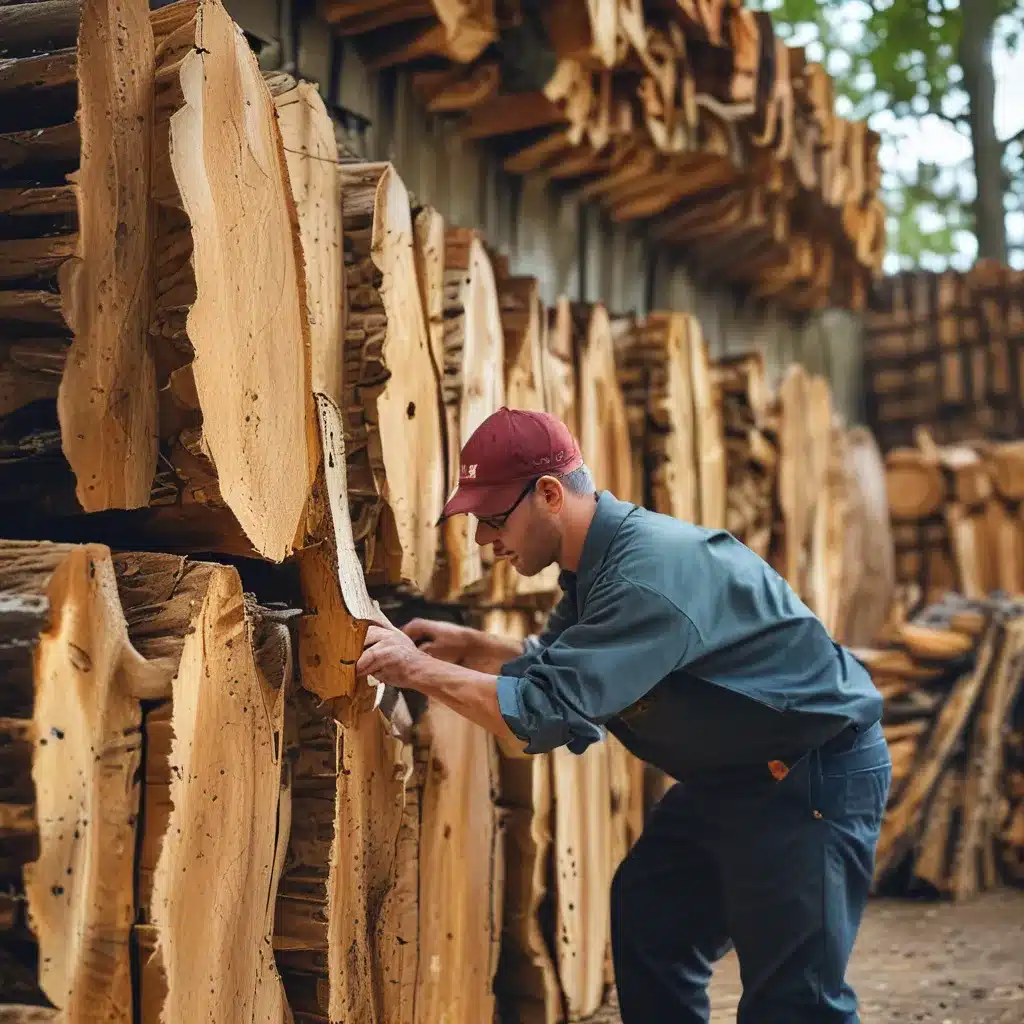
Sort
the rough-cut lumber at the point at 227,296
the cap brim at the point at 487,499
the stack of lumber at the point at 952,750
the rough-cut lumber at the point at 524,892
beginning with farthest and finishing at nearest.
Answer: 1. the stack of lumber at the point at 952,750
2. the rough-cut lumber at the point at 524,892
3. the cap brim at the point at 487,499
4. the rough-cut lumber at the point at 227,296

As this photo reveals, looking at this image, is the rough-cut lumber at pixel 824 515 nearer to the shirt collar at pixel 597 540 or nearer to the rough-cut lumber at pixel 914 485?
the rough-cut lumber at pixel 914 485

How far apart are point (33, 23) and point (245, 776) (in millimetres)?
1386

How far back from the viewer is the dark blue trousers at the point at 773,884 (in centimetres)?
283

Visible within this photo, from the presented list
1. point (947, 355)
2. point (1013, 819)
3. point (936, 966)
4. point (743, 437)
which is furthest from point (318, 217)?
point (947, 355)

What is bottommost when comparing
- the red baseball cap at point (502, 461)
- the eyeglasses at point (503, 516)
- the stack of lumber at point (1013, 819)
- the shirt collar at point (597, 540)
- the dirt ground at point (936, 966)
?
the dirt ground at point (936, 966)

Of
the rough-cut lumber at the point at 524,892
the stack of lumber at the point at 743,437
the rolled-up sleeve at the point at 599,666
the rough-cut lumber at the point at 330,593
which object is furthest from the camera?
the stack of lumber at the point at 743,437

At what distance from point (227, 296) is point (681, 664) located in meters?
1.19

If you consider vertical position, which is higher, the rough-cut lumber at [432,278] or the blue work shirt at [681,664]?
the rough-cut lumber at [432,278]

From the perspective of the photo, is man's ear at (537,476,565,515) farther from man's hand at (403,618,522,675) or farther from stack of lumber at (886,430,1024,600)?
stack of lumber at (886,430,1024,600)

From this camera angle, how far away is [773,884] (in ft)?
9.45

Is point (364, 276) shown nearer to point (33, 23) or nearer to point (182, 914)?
point (33, 23)

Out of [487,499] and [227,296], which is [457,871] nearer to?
[487,499]

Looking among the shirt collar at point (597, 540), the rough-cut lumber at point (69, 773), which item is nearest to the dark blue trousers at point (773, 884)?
the shirt collar at point (597, 540)

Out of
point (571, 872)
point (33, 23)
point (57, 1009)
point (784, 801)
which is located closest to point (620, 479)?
point (571, 872)
